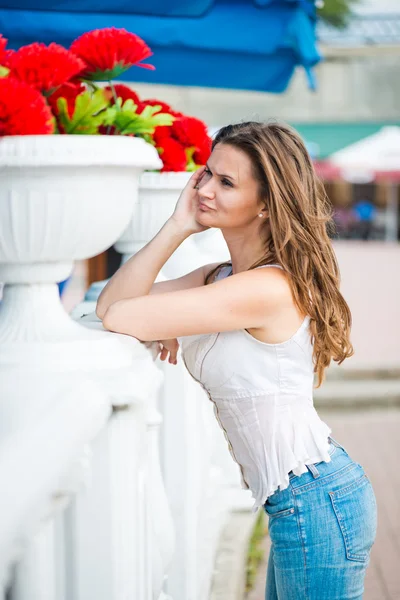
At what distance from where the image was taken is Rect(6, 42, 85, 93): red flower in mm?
1727

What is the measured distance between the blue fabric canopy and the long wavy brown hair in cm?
225

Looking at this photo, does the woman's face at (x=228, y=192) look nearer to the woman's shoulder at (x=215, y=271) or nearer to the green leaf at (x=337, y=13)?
the woman's shoulder at (x=215, y=271)

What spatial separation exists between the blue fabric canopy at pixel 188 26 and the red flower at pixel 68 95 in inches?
91.9

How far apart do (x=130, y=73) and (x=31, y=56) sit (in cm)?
320

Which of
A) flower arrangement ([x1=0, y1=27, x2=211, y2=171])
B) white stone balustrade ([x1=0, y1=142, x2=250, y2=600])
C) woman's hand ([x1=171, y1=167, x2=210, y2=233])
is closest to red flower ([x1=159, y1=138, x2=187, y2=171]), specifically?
flower arrangement ([x1=0, y1=27, x2=211, y2=171])

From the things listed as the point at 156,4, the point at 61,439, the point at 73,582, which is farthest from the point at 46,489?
the point at 156,4

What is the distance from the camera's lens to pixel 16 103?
62.9 inches

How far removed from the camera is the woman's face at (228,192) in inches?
78.5

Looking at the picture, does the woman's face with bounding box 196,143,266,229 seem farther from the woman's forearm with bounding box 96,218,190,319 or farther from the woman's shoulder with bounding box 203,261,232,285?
the woman's shoulder with bounding box 203,261,232,285

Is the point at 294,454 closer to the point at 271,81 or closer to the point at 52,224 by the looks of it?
the point at 52,224

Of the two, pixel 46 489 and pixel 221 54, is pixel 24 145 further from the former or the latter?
pixel 221 54

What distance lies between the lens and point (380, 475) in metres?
5.18

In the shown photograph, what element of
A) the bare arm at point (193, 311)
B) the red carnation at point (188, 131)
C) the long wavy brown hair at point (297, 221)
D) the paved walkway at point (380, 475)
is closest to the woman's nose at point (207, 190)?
the long wavy brown hair at point (297, 221)

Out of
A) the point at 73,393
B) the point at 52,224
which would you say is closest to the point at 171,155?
the point at 52,224
